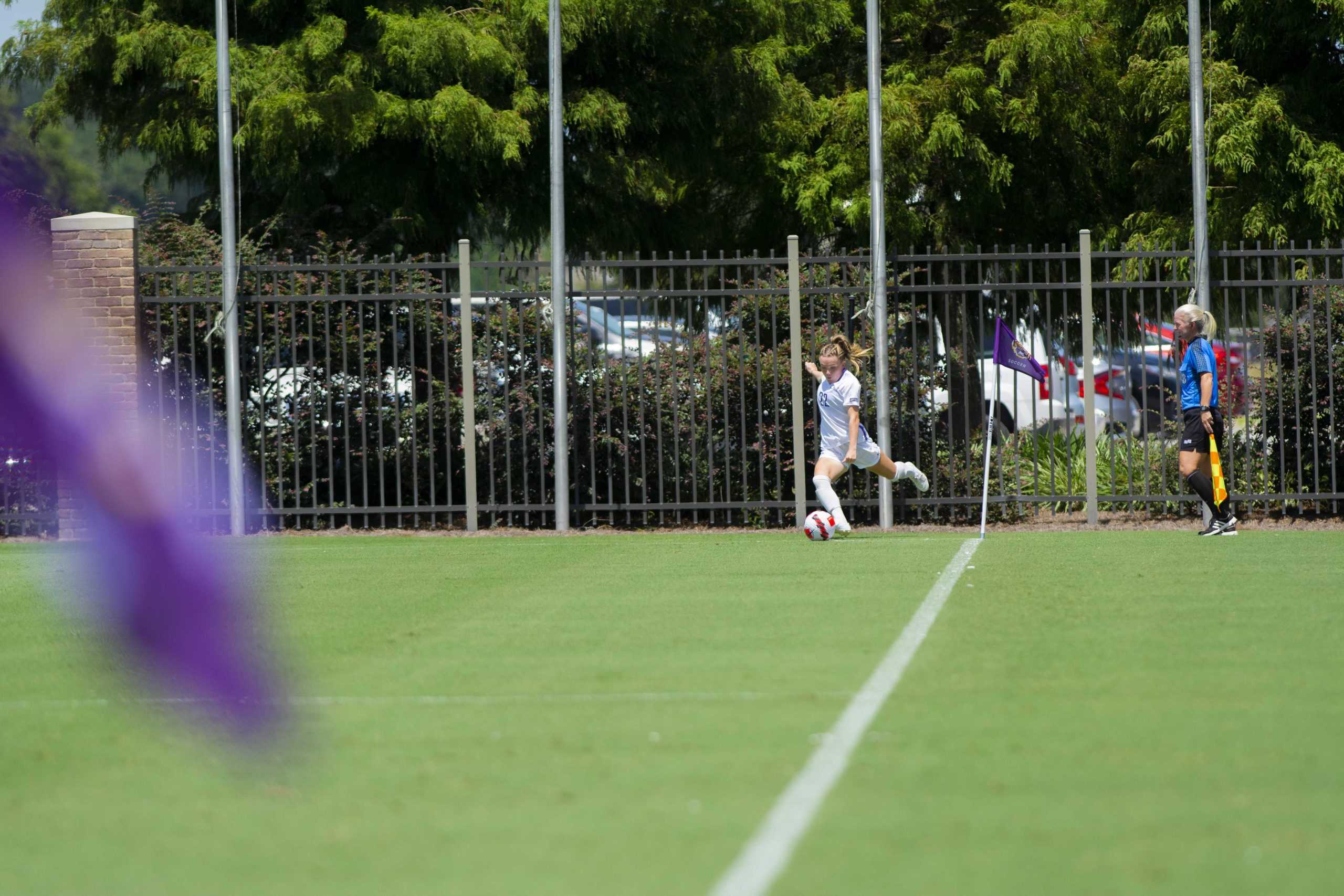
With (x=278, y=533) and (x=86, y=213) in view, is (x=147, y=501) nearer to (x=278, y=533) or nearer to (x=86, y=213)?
(x=278, y=533)

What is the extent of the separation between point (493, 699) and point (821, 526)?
720 centimetres

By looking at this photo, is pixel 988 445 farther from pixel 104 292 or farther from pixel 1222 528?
pixel 104 292

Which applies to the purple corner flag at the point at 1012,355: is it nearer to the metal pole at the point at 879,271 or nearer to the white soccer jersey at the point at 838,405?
the metal pole at the point at 879,271

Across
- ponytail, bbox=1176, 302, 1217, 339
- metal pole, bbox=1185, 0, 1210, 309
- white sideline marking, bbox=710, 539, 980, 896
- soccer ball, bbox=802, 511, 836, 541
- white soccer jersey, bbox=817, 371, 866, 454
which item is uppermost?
metal pole, bbox=1185, 0, 1210, 309

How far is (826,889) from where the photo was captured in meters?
3.72

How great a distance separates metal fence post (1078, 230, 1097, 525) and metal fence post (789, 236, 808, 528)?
2.48 metres

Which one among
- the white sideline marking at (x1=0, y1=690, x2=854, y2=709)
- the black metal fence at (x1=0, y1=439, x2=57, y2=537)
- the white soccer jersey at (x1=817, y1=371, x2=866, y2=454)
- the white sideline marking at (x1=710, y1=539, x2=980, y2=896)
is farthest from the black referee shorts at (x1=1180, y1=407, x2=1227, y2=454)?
the black metal fence at (x1=0, y1=439, x2=57, y2=537)

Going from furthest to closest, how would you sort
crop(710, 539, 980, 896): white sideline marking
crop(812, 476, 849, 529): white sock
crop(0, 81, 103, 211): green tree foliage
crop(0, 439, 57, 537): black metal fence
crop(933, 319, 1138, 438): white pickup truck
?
crop(933, 319, 1138, 438): white pickup truck < crop(0, 81, 103, 211): green tree foliage < crop(0, 439, 57, 537): black metal fence < crop(812, 476, 849, 529): white sock < crop(710, 539, 980, 896): white sideline marking

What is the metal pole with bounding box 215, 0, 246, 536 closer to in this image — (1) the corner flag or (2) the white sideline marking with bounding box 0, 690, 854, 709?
(1) the corner flag

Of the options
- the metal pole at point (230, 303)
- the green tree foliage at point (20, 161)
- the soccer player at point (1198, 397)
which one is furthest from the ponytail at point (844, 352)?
the green tree foliage at point (20, 161)

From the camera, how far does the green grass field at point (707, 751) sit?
3996 mm

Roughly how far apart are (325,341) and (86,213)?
8.26 feet

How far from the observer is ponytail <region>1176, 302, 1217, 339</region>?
13156mm

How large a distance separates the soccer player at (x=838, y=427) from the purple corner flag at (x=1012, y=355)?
1.27 m
